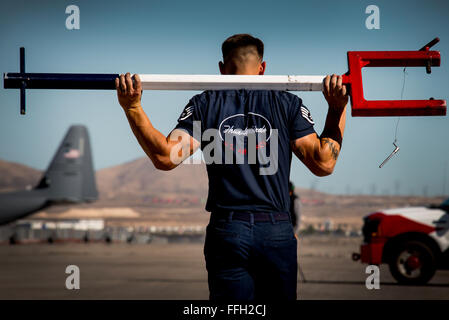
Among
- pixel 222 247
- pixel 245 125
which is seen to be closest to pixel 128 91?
pixel 245 125

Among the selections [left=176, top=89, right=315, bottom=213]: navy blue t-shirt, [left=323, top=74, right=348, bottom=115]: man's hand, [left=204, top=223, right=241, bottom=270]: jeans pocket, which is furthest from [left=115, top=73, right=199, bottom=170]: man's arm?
[left=323, top=74, right=348, bottom=115]: man's hand

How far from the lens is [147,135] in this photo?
9.32ft

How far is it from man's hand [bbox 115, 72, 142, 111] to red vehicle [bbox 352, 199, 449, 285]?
33.1 feet

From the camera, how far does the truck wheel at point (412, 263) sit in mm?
11844

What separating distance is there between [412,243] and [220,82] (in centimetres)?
1006

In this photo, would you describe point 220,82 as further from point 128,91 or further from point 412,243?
point 412,243

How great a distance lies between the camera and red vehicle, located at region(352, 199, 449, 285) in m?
11.8

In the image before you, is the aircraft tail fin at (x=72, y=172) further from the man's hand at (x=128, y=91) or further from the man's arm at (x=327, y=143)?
the man's arm at (x=327, y=143)

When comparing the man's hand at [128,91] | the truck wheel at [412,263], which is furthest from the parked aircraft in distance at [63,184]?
the man's hand at [128,91]

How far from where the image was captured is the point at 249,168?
282 cm

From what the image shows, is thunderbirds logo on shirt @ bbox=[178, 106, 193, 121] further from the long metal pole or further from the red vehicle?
the red vehicle
